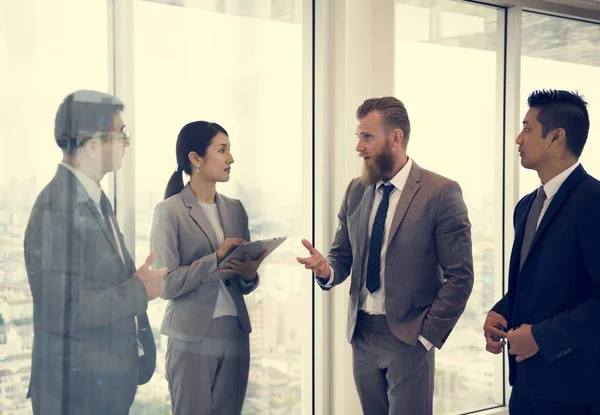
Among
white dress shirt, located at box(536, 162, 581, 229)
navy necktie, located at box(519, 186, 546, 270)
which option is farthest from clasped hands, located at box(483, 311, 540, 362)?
white dress shirt, located at box(536, 162, 581, 229)

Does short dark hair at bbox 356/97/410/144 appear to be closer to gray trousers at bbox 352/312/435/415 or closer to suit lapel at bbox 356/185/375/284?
suit lapel at bbox 356/185/375/284

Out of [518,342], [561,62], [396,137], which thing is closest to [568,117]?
[396,137]

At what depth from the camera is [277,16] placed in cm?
363

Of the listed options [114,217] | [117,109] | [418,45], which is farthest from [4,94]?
[418,45]

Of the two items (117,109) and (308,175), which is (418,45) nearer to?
(308,175)

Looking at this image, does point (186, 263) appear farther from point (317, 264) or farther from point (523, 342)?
point (523, 342)

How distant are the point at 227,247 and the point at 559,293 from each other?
1.45 m

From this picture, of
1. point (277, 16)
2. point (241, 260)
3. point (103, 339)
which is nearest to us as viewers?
point (103, 339)

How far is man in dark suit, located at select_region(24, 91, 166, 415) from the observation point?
290cm

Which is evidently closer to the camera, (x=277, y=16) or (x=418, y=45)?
(x=277, y=16)

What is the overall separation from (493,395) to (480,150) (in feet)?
5.41

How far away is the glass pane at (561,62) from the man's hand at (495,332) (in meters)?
2.12

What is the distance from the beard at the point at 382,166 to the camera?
311 cm

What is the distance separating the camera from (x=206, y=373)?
3193 mm
